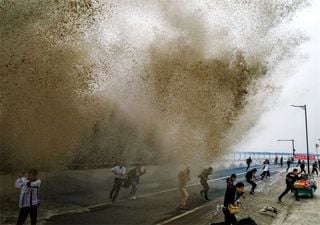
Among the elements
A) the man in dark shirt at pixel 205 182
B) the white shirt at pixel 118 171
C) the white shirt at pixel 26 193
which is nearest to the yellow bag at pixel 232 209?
the white shirt at pixel 26 193

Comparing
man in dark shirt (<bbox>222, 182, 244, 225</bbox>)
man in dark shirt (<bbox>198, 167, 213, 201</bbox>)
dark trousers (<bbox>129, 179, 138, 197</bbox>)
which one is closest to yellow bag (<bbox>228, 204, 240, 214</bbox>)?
man in dark shirt (<bbox>222, 182, 244, 225</bbox>)

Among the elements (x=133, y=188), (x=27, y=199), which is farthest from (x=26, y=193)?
(x=133, y=188)

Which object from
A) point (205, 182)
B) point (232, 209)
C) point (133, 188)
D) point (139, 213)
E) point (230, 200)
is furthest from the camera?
point (205, 182)

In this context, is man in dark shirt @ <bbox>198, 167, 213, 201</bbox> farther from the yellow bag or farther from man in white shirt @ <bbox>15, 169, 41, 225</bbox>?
man in white shirt @ <bbox>15, 169, 41, 225</bbox>

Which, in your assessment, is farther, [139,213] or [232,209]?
[139,213]

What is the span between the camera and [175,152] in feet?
106

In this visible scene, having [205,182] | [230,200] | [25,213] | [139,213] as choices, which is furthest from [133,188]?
[230,200]

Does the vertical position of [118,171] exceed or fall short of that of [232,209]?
it exceeds it

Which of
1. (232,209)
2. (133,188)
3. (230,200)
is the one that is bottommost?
(133,188)

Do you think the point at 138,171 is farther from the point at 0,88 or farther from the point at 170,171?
the point at 170,171

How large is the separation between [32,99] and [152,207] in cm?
826

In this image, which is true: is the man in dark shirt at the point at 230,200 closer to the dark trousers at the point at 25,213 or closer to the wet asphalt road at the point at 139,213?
the wet asphalt road at the point at 139,213

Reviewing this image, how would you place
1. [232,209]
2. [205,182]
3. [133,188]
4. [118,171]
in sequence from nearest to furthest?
[232,209]
[118,171]
[133,188]
[205,182]

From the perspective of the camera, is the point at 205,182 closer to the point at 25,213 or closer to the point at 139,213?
the point at 139,213
